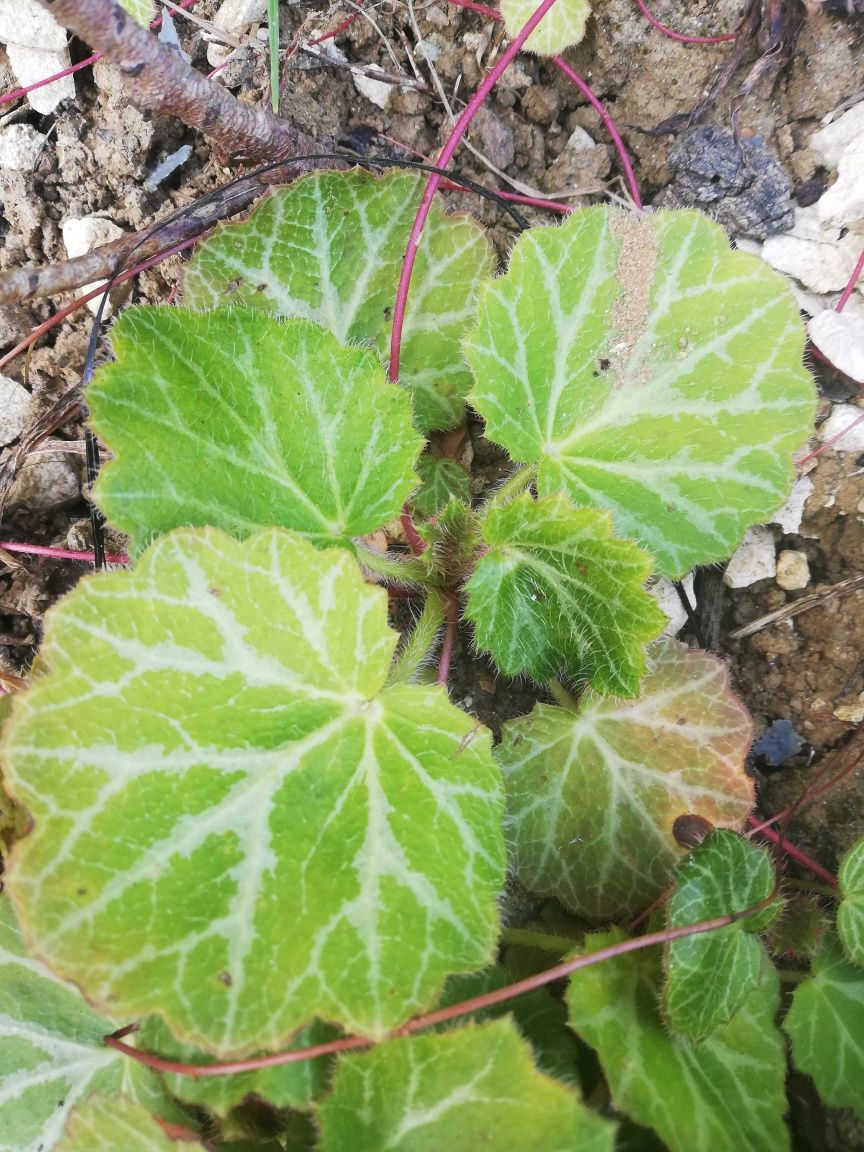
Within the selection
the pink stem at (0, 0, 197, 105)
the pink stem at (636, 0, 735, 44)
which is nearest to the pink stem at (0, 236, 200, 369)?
the pink stem at (0, 0, 197, 105)

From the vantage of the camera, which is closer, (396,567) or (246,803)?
(246,803)

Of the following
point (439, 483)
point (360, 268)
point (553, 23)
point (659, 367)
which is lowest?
point (439, 483)

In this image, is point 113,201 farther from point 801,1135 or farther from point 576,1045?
point 801,1135

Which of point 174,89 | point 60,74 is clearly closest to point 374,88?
point 174,89

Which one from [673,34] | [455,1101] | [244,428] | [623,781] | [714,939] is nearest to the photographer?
[455,1101]

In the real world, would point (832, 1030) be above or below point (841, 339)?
below

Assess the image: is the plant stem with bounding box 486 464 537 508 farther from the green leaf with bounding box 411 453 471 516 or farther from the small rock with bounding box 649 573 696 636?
the small rock with bounding box 649 573 696 636

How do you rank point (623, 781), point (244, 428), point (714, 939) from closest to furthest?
point (714, 939)
point (244, 428)
point (623, 781)

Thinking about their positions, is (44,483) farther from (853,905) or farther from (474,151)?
(853,905)
